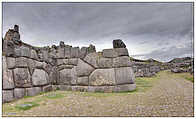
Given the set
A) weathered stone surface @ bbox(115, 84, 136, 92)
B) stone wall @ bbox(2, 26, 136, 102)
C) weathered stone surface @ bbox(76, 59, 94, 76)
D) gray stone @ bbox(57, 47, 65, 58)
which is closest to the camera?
stone wall @ bbox(2, 26, 136, 102)

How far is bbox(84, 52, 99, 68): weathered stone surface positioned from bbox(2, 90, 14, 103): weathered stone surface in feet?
9.77

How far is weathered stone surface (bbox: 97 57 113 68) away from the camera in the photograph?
5.82 m

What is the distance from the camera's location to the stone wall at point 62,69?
15.1ft

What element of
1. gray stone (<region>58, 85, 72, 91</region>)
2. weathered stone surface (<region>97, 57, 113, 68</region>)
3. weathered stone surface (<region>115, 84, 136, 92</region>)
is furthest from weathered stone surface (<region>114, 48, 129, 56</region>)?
gray stone (<region>58, 85, 72, 91</region>)

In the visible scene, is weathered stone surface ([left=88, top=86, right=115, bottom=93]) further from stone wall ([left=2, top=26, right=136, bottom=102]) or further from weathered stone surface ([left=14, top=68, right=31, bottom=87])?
weathered stone surface ([left=14, top=68, right=31, bottom=87])

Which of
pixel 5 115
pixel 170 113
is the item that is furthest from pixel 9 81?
pixel 170 113

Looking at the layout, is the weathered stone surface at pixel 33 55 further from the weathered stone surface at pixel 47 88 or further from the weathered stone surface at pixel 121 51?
the weathered stone surface at pixel 121 51

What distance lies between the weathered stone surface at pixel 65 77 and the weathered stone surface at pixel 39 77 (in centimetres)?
70

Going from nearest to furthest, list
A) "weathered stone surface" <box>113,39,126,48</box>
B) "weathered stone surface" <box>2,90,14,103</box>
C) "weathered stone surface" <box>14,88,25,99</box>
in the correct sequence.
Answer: "weathered stone surface" <box>2,90,14,103</box>
"weathered stone surface" <box>14,88,25,99</box>
"weathered stone surface" <box>113,39,126,48</box>

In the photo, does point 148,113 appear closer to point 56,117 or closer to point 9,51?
point 56,117

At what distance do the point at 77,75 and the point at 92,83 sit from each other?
2.61 ft

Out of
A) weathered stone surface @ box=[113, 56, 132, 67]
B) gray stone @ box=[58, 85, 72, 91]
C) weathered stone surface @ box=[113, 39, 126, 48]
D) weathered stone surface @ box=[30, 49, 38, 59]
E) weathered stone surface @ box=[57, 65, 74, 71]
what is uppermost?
weathered stone surface @ box=[113, 39, 126, 48]

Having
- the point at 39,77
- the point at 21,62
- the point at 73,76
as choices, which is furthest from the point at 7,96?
the point at 73,76

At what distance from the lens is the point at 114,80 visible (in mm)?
5688
